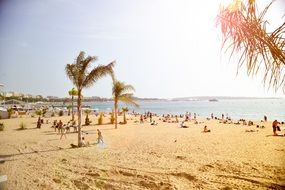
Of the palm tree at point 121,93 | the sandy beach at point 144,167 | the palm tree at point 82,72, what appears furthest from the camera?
the palm tree at point 121,93

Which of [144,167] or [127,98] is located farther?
[127,98]

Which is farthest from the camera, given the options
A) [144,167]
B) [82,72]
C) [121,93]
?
[121,93]

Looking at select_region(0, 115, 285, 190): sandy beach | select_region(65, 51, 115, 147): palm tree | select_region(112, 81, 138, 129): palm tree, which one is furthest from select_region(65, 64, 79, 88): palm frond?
select_region(112, 81, 138, 129): palm tree

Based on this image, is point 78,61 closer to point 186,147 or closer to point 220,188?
point 186,147

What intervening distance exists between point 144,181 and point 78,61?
730cm

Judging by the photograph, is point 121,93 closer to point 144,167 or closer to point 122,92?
point 122,92

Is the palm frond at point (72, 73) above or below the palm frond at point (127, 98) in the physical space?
above

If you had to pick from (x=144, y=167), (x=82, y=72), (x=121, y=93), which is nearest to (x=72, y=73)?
(x=82, y=72)

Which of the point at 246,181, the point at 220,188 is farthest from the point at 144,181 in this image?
the point at 246,181

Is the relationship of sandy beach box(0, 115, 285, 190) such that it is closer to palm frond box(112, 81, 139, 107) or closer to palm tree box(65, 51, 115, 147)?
palm tree box(65, 51, 115, 147)

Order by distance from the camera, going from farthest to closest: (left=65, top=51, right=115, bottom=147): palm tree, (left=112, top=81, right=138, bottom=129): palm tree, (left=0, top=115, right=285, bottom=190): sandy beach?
(left=112, top=81, right=138, bottom=129): palm tree, (left=65, top=51, right=115, bottom=147): palm tree, (left=0, top=115, right=285, bottom=190): sandy beach

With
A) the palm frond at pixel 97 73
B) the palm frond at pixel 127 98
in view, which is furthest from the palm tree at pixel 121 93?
the palm frond at pixel 97 73

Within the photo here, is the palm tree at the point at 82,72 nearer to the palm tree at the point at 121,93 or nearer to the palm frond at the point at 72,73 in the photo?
the palm frond at the point at 72,73

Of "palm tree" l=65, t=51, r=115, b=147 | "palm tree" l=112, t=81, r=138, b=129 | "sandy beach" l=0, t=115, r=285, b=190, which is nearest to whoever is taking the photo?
"sandy beach" l=0, t=115, r=285, b=190
